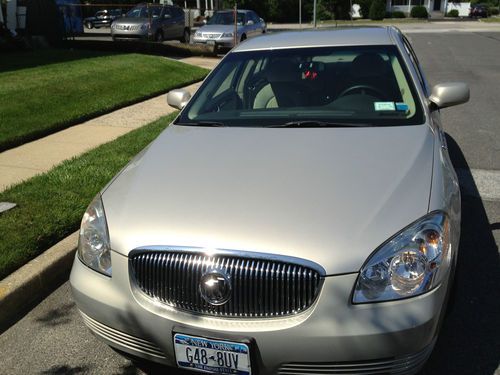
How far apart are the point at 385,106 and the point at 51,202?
2.99 m

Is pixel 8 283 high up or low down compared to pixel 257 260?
down

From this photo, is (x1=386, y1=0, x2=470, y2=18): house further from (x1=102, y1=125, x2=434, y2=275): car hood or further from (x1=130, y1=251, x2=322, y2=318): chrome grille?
(x1=130, y1=251, x2=322, y2=318): chrome grille

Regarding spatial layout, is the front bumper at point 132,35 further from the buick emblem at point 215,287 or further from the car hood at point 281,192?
the buick emblem at point 215,287

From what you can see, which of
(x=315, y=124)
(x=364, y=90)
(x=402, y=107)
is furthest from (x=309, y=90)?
(x=402, y=107)

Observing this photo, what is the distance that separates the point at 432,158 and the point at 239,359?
155 centimetres

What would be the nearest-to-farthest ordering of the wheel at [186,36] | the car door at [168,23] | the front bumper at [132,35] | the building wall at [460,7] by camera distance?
the front bumper at [132,35], the car door at [168,23], the wheel at [186,36], the building wall at [460,7]

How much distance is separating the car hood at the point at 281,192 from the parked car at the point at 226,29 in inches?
632

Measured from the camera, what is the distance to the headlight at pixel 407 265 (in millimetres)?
2199

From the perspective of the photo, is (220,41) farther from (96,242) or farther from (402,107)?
(96,242)

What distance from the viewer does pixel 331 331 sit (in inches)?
84.0

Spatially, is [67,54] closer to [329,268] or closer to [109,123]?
[109,123]

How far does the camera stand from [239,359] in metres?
2.23

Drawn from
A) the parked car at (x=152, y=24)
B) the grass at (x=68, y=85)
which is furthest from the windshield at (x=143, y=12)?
the grass at (x=68, y=85)

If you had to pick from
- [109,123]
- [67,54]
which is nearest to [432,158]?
[109,123]
